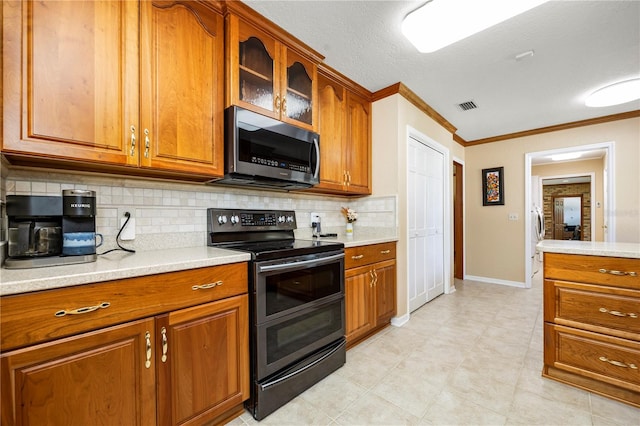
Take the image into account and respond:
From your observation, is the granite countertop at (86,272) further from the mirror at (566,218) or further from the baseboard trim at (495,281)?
the mirror at (566,218)

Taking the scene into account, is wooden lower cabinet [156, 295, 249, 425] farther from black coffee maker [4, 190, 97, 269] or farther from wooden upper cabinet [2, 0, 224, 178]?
wooden upper cabinet [2, 0, 224, 178]

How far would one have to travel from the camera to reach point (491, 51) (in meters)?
2.15

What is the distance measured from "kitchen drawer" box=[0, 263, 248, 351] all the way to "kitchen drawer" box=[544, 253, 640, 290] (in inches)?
82.9

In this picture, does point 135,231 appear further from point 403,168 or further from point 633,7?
point 633,7

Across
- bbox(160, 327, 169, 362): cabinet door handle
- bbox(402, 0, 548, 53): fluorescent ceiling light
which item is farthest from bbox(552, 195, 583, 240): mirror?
bbox(160, 327, 169, 362): cabinet door handle

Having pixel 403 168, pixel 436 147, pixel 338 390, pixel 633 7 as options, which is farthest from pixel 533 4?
pixel 338 390

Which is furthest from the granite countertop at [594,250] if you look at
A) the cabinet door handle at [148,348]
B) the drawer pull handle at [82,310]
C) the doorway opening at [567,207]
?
the doorway opening at [567,207]

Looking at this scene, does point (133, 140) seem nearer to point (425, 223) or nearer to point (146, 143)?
point (146, 143)

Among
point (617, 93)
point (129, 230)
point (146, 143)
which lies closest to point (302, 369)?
point (129, 230)

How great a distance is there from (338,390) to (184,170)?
5.37 ft

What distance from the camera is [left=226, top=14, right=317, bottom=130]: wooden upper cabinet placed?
1.68 metres

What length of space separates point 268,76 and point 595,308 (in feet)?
8.50

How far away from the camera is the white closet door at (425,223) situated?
10.0 ft

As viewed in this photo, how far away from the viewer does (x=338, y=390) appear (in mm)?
1725
